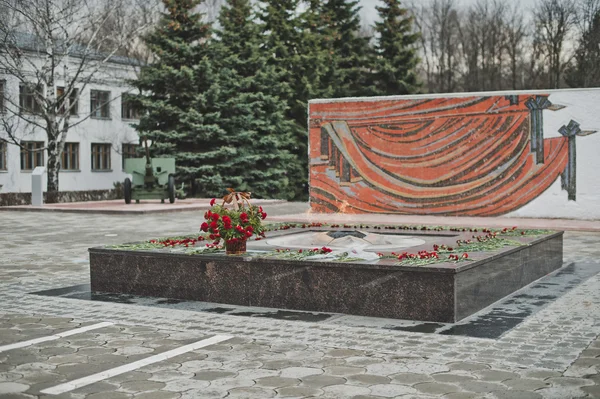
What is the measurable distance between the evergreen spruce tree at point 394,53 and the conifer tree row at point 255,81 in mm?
53

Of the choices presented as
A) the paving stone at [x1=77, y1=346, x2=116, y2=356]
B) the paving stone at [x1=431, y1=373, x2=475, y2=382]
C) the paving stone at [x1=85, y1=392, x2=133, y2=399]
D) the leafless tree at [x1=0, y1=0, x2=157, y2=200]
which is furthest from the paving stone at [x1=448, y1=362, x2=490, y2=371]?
the leafless tree at [x1=0, y1=0, x2=157, y2=200]

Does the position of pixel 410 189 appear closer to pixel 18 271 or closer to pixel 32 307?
pixel 18 271

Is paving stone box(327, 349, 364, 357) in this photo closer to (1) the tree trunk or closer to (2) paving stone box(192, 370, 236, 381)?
(2) paving stone box(192, 370, 236, 381)

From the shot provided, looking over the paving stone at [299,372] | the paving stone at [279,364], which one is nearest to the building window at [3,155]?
the paving stone at [279,364]

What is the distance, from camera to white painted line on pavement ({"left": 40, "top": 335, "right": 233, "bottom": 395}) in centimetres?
543

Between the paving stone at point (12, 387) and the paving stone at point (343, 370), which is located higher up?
the paving stone at point (343, 370)

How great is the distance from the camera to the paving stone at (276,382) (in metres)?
5.48

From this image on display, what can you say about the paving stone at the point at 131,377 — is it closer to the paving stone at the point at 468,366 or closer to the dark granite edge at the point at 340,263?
the paving stone at the point at 468,366

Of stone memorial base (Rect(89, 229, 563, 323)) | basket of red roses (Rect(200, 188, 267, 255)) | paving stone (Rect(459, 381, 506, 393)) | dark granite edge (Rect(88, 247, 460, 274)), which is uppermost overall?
basket of red roses (Rect(200, 188, 267, 255))

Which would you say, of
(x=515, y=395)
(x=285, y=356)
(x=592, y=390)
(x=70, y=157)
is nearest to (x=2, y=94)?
(x=70, y=157)

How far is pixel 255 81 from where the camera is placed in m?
36.1

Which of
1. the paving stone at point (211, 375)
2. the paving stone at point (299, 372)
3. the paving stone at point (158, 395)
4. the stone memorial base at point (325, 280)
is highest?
the stone memorial base at point (325, 280)

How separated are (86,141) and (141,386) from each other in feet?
129

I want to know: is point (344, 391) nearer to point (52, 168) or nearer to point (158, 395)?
point (158, 395)
